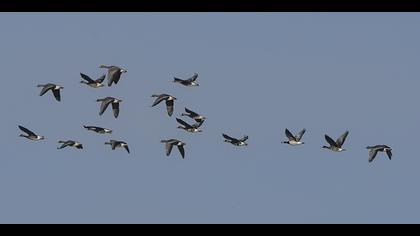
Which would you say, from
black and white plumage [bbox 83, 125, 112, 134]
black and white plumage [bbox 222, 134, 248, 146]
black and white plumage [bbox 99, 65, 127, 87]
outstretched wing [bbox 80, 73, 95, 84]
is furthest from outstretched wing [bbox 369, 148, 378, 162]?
outstretched wing [bbox 80, 73, 95, 84]

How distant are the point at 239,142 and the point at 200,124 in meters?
3.42

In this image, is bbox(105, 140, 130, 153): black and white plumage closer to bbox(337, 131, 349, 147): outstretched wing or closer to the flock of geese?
the flock of geese

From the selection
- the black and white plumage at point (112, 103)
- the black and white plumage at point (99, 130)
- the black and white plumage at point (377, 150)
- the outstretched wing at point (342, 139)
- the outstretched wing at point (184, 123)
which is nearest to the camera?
the black and white plumage at point (377, 150)

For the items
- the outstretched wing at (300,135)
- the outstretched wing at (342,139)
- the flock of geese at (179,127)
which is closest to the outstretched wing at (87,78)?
A: the flock of geese at (179,127)

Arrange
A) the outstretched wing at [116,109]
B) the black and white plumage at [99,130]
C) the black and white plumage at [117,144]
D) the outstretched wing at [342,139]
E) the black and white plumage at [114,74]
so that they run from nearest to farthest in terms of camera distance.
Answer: the black and white plumage at [114,74] → the outstretched wing at [342,139] → the outstretched wing at [116,109] → the black and white plumage at [99,130] → the black and white plumage at [117,144]

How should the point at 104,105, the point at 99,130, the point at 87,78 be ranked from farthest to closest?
the point at 99,130 → the point at 87,78 → the point at 104,105

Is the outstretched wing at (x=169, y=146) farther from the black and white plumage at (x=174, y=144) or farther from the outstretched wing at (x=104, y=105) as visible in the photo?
the outstretched wing at (x=104, y=105)

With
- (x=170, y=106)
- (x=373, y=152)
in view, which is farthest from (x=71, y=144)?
(x=373, y=152)

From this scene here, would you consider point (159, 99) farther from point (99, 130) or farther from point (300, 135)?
point (300, 135)

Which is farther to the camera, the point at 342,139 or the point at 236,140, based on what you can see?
the point at 236,140
